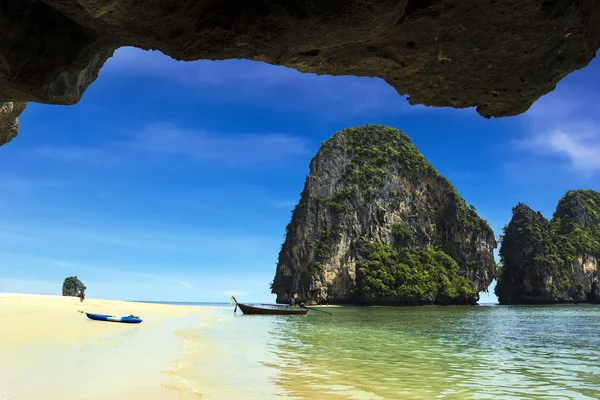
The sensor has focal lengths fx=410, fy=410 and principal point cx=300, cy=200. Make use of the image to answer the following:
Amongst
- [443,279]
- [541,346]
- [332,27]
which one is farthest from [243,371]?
[443,279]

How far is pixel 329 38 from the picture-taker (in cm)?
277

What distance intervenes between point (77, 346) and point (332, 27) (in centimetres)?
1114

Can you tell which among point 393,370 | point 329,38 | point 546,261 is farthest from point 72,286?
point 546,261

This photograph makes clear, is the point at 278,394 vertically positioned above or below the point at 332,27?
below

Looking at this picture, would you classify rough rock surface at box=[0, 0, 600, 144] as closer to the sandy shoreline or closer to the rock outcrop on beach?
the sandy shoreline

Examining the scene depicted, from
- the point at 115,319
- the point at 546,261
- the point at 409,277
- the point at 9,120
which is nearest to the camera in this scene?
the point at 9,120

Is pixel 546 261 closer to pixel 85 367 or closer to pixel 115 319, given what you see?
pixel 115 319

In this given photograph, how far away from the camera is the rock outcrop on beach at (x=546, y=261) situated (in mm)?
81562

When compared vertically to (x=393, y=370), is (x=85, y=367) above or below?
above

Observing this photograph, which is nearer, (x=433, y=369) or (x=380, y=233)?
(x=433, y=369)

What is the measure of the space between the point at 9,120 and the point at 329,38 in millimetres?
4518

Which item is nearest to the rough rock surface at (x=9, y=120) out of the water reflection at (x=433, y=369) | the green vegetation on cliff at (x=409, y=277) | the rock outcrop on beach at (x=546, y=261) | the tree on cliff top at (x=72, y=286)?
the water reflection at (x=433, y=369)

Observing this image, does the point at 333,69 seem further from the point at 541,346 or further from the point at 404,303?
the point at 404,303

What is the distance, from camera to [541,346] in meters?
15.2
